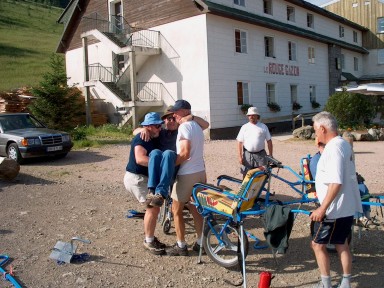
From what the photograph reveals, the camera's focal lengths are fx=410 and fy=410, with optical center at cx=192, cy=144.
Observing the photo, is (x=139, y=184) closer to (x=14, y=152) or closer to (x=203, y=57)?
(x=14, y=152)

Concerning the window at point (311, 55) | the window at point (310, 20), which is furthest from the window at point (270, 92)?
the window at point (310, 20)

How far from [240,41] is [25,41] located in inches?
1858

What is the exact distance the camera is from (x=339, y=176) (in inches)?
138

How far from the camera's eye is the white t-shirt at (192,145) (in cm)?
477

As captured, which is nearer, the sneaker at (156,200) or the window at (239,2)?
the sneaker at (156,200)

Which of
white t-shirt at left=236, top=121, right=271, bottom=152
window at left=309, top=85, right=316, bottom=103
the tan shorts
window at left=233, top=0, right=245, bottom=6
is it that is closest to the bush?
window at left=233, top=0, right=245, bottom=6

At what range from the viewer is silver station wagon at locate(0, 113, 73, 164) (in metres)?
11.8

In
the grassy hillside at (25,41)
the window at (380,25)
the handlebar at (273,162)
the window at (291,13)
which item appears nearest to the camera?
the handlebar at (273,162)

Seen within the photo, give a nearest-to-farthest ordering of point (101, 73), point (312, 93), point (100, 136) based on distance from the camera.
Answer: point (100, 136) < point (101, 73) < point (312, 93)

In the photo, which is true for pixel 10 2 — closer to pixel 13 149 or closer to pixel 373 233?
pixel 13 149

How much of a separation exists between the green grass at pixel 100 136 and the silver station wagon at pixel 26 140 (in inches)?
99.9

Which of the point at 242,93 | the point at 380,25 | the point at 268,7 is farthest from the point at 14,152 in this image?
the point at 380,25

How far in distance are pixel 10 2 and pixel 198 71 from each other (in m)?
76.8

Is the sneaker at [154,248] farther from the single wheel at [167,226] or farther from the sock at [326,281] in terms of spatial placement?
the sock at [326,281]
